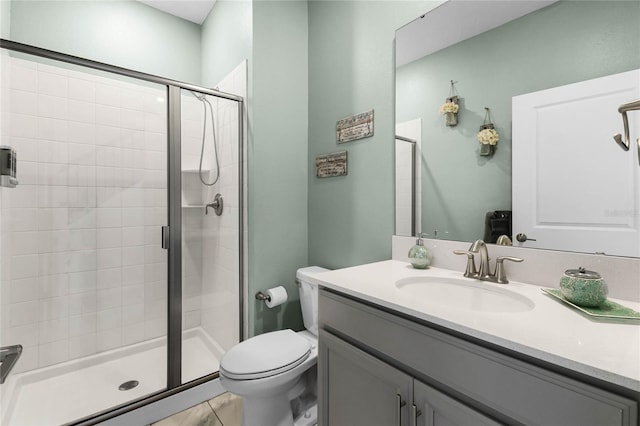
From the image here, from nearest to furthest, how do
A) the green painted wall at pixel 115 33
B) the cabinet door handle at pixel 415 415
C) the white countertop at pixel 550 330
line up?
the white countertop at pixel 550 330 < the cabinet door handle at pixel 415 415 < the green painted wall at pixel 115 33

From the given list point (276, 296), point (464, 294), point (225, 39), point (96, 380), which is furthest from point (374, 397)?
point (225, 39)

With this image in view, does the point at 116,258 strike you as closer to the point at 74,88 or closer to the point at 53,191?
the point at 53,191

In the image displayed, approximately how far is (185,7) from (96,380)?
2696 millimetres

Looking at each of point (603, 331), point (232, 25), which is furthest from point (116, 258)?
point (603, 331)

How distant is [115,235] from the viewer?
2.00 m

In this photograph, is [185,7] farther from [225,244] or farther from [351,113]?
[225,244]

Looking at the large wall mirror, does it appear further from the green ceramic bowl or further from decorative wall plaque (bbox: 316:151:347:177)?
decorative wall plaque (bbox: 316:151:347:177)

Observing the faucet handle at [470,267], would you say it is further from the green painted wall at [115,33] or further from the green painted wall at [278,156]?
the green painted wall at [115,33]

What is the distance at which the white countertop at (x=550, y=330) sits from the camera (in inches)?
20.6

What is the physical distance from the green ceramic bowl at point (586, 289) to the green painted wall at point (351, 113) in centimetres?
78

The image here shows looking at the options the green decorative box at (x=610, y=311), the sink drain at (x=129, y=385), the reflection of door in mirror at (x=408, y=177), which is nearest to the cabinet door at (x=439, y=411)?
the green decorative box at (x=610, y=311)

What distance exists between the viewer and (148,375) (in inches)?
70.3

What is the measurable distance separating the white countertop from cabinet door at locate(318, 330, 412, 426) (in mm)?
199

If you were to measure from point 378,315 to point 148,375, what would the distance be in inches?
65.0
